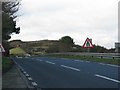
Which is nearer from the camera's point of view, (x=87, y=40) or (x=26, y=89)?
(x=26, y=89)

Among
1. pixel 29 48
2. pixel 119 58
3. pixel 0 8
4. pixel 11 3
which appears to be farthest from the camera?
pixel 29 48

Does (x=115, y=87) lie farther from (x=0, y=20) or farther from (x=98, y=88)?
(x=0, y=20)

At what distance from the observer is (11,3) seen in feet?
106

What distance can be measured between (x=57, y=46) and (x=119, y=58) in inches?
3335

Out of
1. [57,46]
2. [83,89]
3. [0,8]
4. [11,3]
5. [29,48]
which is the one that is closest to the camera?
[83,89]

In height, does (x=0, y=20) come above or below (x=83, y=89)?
above

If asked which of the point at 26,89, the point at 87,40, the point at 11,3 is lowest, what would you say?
the point at 26,89

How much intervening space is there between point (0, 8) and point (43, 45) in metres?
126

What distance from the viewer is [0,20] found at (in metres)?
27.2

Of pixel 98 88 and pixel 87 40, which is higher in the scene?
pixel 87 40

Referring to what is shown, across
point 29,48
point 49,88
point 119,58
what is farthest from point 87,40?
point 29,48

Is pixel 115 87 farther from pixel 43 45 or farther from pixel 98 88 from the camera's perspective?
pixel 43 45

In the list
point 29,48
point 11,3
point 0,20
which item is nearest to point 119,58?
point 11,3

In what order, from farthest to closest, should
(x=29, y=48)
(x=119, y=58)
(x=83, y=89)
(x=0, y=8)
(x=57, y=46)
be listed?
(x=29, y=48) < (x=57, y=46) < (x=119, y=58) < (x=0, y=8) < (x=83, y=89)
